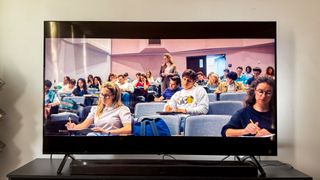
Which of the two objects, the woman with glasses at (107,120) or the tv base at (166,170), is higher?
the woman with glasses at (107,120)

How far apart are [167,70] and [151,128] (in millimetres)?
362

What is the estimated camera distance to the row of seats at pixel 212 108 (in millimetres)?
2102

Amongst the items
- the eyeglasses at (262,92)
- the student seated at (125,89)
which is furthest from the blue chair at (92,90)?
the eyeglasses at (262,92)

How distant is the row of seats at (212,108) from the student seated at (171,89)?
4cm

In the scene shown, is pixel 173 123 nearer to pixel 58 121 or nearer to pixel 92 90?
pixel 92 90

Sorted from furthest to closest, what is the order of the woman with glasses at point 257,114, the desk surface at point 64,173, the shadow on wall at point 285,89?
the shadow on wall at point 285,89, the woman with glasses at point 257,114, the desk surface at point 64,173

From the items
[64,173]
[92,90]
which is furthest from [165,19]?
[64,173]

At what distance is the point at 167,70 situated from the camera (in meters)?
2.12

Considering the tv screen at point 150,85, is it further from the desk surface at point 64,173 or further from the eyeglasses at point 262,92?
the desk surface at point 64,173

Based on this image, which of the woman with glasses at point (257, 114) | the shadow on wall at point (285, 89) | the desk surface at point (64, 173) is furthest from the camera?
the shadow on wall at point (285, 89)

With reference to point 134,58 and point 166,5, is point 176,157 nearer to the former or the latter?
point 134,58

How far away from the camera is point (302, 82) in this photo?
7.82 ft

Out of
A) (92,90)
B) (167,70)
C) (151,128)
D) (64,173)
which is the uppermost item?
(167,70)

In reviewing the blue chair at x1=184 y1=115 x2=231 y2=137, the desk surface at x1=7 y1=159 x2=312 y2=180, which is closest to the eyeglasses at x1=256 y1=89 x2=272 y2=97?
the blue chair at x1=184 y1=115 x2=231 y2=137
